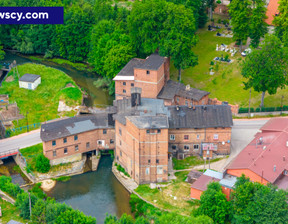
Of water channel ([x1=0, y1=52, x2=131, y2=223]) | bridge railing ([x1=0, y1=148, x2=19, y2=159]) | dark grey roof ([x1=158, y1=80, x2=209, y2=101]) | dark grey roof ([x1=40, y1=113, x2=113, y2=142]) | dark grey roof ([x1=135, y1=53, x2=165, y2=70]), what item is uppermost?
dark grey roof ([x1=135, y1=53, x2=165, y2=70])

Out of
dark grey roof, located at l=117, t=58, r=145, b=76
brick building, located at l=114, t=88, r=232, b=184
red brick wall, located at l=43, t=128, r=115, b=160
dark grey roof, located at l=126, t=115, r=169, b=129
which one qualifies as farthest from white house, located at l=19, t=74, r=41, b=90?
dark grey roof, located at l=126, t=115, r=169, b=129

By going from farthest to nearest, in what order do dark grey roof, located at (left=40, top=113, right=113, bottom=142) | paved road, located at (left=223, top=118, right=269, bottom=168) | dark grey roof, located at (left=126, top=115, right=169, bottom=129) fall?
paved road, located at (left=223, top=118, right=269, bottom=168)
dark grey roof, located at (left=40, top=113, right=113, bottom=142)
dark grey roof, located at (left=126, top=115, right=169, bottom=129)

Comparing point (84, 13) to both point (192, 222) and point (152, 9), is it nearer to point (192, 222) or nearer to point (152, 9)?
point (152, 9)

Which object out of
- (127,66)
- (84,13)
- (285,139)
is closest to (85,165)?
(127,66)

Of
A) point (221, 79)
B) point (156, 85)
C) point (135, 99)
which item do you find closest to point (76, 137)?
point (135, 99)

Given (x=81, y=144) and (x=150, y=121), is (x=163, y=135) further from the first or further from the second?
(x=81, y=144)

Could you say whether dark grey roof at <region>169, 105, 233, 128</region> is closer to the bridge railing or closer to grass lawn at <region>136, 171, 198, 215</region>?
grass lawn at <region>136, 171, 198, 215</region>
